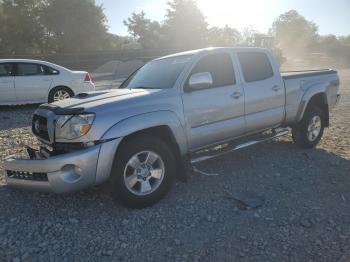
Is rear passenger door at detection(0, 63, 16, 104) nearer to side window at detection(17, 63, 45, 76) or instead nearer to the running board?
side window at detection(17, 63, 45, 76)

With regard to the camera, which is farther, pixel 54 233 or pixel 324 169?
pixel 324 169

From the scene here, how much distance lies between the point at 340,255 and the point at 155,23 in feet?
173

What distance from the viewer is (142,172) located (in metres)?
4.15

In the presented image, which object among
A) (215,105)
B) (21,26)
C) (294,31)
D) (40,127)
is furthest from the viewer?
(294,31)

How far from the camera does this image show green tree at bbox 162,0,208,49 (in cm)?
4950

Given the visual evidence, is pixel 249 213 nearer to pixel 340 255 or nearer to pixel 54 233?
pixel 340 255

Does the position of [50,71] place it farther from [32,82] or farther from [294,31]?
[294,31]

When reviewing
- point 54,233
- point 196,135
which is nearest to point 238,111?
point 196,135

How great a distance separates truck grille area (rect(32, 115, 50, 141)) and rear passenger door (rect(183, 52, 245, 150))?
1.65 m

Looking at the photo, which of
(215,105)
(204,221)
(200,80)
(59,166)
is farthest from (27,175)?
(215,105)

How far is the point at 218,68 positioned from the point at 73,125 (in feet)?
7.29

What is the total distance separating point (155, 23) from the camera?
2089 inches

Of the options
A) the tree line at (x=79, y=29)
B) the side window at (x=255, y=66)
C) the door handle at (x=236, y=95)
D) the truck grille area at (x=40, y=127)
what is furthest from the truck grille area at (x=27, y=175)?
the tree line at (x=79, y=29)

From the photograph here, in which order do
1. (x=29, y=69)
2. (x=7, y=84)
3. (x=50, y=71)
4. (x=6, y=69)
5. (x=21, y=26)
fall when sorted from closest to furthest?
1. (x=7, y=84)
2. (x=6, y=69)
3. (x=29, y=69)
4. (x=50, y=71)
5. (x=21, y=26)
